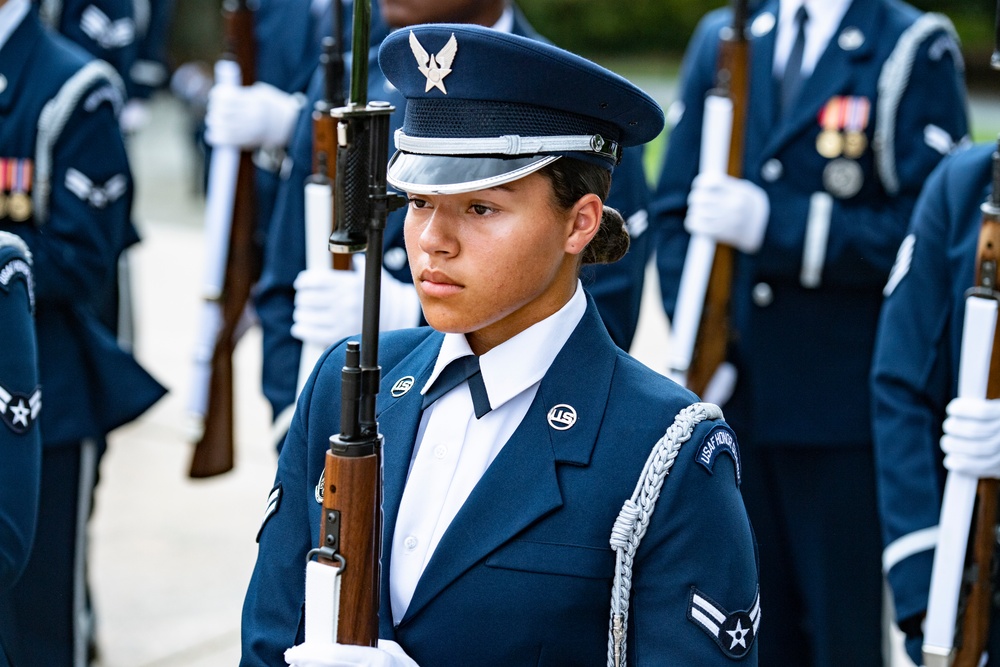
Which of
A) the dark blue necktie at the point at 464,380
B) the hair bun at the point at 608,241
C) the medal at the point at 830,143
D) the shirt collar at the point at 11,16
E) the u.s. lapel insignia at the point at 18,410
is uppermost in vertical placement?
the shirt collar at the point at 11,16

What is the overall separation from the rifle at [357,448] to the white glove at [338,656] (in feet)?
0.06

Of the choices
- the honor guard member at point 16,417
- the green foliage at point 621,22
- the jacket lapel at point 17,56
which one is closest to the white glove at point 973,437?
the honor guard member at point 16,417

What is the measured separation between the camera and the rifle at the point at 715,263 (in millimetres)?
4191

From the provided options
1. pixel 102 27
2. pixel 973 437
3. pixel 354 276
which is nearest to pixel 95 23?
pixel 102 27

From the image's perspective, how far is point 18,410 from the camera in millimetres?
2760

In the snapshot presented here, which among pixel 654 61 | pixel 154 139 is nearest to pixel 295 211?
pixel 154 139

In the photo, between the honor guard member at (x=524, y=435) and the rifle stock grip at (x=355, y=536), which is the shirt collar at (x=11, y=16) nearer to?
the honor guard member at (x=524, y=435)

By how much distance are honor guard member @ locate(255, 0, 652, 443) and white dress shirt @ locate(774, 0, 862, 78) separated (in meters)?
0.75

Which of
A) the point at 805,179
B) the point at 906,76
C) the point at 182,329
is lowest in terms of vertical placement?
the point at 182,329

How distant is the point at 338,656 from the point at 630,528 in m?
0.42

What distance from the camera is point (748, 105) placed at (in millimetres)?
4270

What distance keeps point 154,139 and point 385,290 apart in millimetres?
15103

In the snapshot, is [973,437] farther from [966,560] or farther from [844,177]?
[844,177]

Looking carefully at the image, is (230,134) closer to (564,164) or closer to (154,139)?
(564,164)
